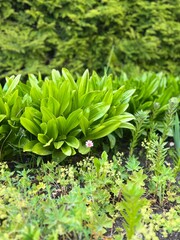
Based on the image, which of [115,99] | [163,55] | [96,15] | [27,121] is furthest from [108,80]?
[163,55]

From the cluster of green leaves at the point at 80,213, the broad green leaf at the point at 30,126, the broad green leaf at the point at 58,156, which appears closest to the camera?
the cluster of green leaves at the point at 80,213

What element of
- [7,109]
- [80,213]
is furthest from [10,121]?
[80,213]

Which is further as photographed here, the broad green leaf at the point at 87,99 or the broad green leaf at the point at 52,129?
the broad green leaf at the point at 87,99

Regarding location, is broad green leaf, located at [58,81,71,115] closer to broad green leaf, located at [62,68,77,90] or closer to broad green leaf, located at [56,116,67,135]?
broad green leaf, located at [56,116,67,135]

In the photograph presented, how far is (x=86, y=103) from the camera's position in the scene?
2.68 metres

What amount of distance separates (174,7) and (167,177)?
11.9ft

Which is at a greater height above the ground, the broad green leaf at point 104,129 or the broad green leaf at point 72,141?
the broad green leaf at point 104,129

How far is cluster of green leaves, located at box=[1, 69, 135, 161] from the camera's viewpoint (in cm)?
248

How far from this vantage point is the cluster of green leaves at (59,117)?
248cm

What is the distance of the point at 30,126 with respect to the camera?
2.49 metres

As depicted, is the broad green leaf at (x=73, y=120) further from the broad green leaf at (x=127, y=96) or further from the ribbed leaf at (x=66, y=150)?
the broad green leaf at (x=127, y=96)

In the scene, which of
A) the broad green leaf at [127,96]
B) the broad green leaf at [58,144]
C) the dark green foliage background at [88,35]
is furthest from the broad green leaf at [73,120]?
the dark green foliage background at [88,35]

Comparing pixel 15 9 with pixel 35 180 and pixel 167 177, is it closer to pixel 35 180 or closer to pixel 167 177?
pixel 35 180

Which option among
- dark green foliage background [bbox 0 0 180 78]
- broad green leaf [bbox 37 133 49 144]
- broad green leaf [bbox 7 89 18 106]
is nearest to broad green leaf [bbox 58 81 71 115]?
broad green leaf [bbox 37 133 49 144]
